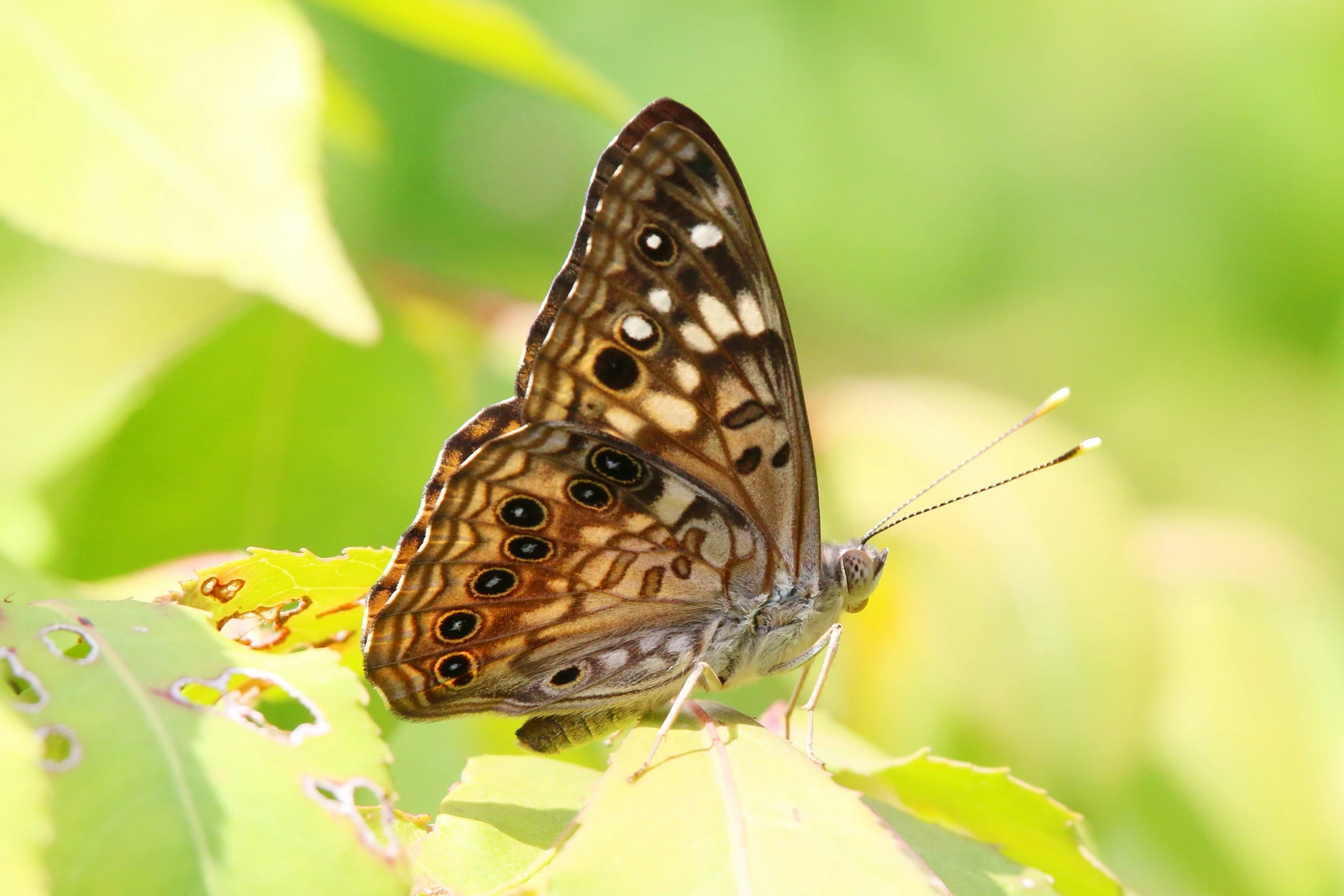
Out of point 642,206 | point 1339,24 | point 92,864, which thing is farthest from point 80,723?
point 1339,24

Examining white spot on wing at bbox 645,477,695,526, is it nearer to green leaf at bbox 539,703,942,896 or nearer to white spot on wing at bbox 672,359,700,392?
white spot on wing at bbox 672,359,700,392

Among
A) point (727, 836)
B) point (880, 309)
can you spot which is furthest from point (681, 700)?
point (880, 309)

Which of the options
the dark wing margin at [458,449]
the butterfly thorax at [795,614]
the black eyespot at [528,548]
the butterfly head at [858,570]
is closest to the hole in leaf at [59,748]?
the dark wing margin at [458,449]

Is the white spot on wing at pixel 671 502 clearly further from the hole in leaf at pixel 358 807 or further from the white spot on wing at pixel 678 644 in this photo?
the hole in leaf at pixel 358 807

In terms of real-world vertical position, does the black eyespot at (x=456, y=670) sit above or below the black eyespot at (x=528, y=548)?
below

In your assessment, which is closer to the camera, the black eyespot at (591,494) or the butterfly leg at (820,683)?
the butterfly leg at (820,683)

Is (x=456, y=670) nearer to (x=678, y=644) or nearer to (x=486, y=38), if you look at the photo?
(x=678, y=644)

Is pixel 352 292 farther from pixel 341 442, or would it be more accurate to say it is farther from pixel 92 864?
pixel 341 442
